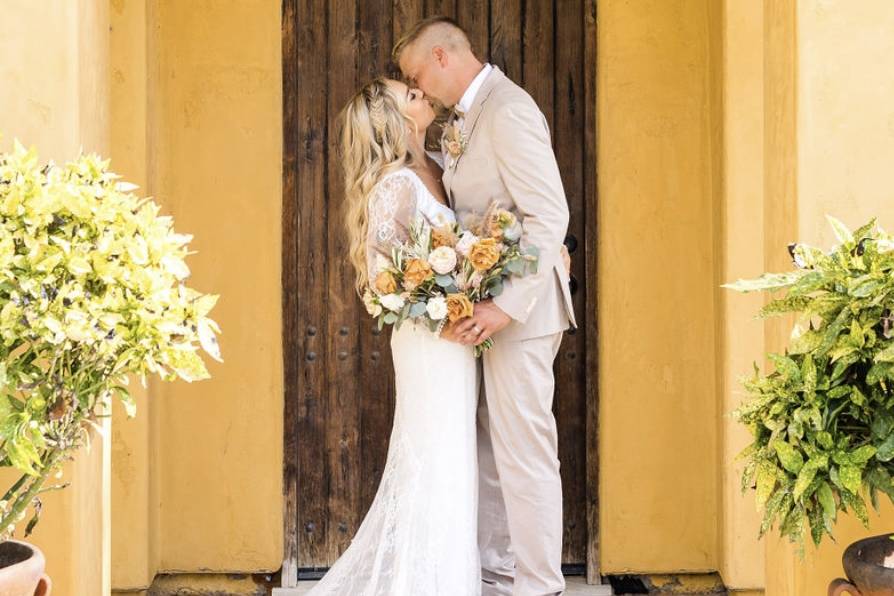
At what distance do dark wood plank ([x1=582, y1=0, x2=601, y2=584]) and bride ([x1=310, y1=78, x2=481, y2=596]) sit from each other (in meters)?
0.99

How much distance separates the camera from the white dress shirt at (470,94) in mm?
5039

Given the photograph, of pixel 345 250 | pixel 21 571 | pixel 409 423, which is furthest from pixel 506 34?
pixel 21 571

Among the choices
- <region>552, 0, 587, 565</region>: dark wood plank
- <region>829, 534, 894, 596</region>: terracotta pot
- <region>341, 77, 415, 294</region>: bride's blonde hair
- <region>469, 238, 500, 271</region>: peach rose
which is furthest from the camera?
<region>552, 0, 587, 565</region>: dark wood plank

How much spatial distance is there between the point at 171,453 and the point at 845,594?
301 cm

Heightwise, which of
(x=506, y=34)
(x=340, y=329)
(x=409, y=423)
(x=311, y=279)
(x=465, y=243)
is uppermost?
(x=506, y=34)

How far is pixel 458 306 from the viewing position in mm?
4703

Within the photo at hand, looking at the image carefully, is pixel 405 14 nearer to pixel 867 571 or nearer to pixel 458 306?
pixel 458 306

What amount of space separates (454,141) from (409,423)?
3.39 ft

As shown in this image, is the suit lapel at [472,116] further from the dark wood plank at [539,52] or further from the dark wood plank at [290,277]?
the dark wood plank at [290,277]

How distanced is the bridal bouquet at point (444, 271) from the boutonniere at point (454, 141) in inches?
12.5

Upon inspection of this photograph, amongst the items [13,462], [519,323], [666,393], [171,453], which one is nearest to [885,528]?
[519,323]

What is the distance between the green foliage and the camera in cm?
348

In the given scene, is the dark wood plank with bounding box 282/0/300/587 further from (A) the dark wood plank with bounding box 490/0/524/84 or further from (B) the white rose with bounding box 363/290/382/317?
(B) the white rose with bounding box 363/290/382/317

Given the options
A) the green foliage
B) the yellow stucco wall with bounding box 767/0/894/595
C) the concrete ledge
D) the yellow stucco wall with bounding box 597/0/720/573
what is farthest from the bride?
the green foliage
